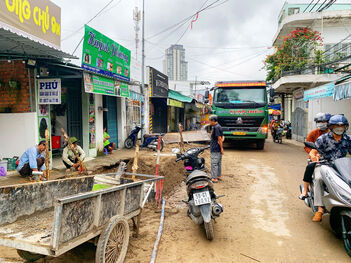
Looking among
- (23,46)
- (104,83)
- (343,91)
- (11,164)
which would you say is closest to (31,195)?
(23,46)

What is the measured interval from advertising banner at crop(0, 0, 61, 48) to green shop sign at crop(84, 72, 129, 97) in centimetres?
151

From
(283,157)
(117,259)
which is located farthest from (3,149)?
(283,157)

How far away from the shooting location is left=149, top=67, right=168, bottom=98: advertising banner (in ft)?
51.1

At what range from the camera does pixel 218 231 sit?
4.03 metres

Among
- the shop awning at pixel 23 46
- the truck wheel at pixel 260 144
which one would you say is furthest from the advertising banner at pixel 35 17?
the truck wheel at pixel 260 144

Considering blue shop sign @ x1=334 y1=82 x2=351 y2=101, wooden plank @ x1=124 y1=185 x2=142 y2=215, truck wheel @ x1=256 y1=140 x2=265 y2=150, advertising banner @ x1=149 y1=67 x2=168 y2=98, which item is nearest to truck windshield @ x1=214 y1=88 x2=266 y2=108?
truck wheel @ x1=256 y1=140 x2=265 y2=150

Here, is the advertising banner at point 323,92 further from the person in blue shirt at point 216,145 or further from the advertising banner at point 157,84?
the advertising banner at point 157,84

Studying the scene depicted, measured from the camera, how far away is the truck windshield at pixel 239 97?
11.8 metres

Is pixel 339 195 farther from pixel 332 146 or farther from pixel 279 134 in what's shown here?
pixel 279 134

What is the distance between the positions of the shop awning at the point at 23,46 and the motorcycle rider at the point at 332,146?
5.68 m

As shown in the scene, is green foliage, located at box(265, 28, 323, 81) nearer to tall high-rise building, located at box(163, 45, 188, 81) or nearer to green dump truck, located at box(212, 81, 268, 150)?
green dump truck, located at box(212, 81, 268, 150)

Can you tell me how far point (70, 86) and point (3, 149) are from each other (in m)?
3.78

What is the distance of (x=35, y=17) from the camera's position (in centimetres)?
616

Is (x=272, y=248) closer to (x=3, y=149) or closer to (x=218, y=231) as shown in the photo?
(x=218, y=231)
